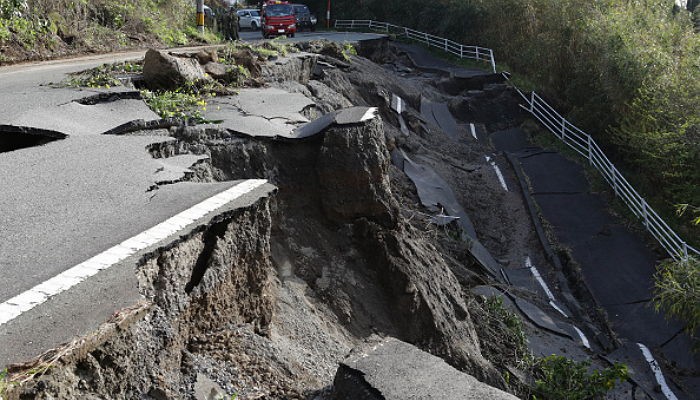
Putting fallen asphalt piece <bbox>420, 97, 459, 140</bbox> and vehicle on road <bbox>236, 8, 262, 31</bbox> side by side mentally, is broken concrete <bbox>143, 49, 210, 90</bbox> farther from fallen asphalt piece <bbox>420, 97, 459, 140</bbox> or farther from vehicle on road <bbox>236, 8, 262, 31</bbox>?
vehicle on road <bbox>236, 8, 262, 31</bbox>

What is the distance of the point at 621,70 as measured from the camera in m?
20.2

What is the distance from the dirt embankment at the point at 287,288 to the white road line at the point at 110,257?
0.17m

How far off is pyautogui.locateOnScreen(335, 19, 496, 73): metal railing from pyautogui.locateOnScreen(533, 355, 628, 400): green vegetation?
1955 centimetres


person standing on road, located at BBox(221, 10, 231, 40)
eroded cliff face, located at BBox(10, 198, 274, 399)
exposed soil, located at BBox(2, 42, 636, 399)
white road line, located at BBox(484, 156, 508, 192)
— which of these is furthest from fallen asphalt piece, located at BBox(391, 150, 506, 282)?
person standing on road, located at BBox(221, 10, 231, 40)

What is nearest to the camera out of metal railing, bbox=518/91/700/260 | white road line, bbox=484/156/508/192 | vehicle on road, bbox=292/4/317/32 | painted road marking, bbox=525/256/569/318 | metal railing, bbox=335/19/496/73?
painted road marking, bbox=525/256/569/318

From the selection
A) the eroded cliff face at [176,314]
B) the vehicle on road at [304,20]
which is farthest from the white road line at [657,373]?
the vehicle on road at [304,20]

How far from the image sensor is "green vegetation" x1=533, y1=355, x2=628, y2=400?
8.52 m

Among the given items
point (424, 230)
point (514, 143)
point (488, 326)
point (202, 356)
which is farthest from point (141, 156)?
point (514, 143)

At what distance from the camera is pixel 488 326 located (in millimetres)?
9812

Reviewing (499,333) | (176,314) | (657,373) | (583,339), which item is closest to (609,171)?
(583,339)

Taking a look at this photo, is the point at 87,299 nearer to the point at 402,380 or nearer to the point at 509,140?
the point at 402,380

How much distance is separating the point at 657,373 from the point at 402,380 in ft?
29.4

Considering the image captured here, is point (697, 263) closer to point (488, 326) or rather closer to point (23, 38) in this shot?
point (488, 326)

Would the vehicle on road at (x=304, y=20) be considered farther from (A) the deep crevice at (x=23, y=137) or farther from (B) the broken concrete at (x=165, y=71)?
(A) the deep crevice at (x=23, y=137)
